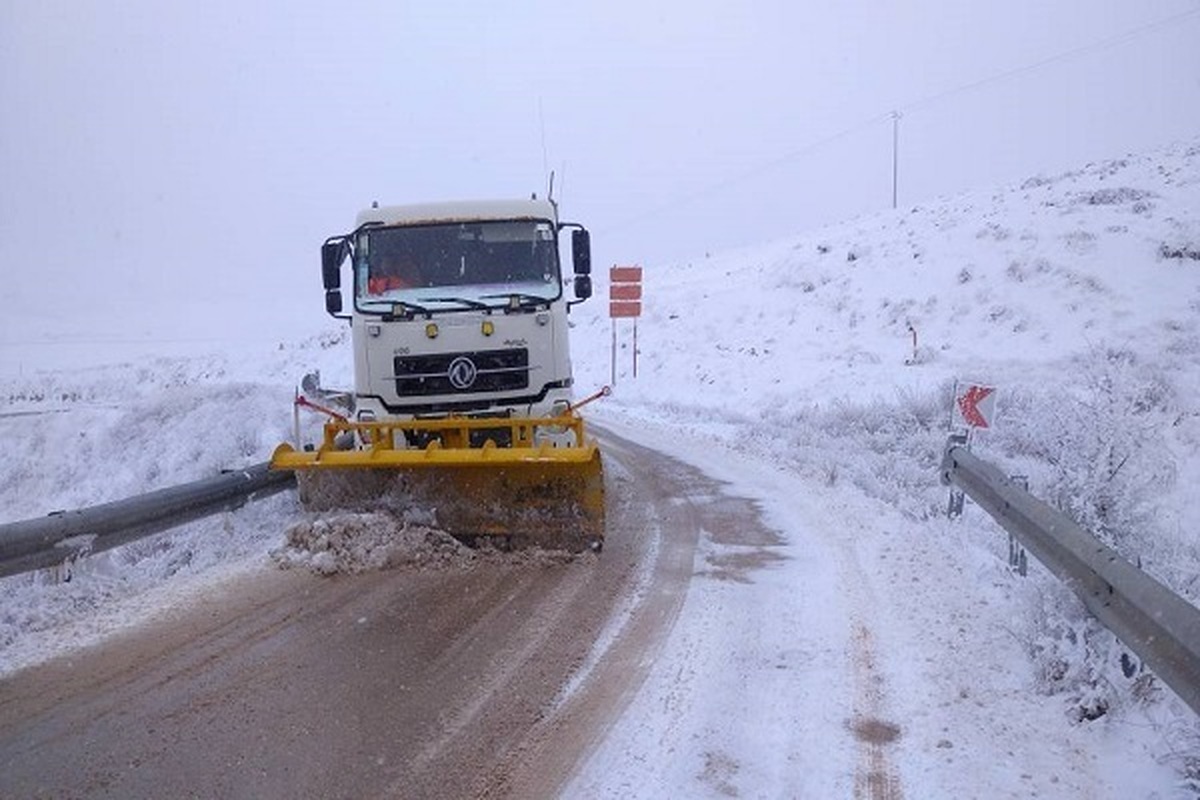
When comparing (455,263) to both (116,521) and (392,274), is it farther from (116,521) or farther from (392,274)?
(116,521)

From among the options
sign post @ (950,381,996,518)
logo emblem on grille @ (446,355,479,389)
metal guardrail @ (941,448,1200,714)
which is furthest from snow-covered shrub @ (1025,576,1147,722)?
logo emblem on grille @ (446,355,479,389)

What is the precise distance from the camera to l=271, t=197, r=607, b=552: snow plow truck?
22.4 ft

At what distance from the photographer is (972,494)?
23.2ft

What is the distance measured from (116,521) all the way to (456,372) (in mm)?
2882

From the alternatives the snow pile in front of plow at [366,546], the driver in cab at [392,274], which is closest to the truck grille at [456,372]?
the driver in cab at [392,274]

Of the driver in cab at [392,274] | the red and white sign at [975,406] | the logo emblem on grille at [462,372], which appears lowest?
the red and white sign at [975,406]

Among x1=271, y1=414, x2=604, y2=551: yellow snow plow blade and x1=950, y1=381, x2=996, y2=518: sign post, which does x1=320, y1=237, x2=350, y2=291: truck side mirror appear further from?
x1=950, y1=381, x2=996, y2=518: sign post

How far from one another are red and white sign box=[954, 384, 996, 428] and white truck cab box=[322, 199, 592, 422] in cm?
377

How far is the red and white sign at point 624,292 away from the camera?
21.4 meters

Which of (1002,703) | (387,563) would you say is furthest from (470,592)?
(1002,703)

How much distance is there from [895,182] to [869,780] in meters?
55.9

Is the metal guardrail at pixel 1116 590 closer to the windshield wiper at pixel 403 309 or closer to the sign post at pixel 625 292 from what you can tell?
the windshield wiper at pixel 403 309

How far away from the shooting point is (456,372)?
762cm

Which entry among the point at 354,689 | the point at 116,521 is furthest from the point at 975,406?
the point at 116,521
